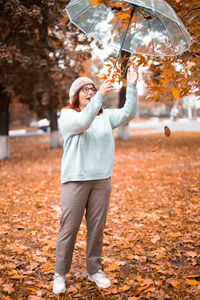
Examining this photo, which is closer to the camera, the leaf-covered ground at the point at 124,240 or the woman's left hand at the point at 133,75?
the woman's left hand at the point at 133,75

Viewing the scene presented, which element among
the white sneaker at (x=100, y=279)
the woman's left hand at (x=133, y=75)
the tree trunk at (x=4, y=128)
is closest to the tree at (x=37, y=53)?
the tree trunk at (x=4, y=128)

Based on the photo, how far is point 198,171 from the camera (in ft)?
28.2

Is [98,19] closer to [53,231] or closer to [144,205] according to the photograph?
[53,231]

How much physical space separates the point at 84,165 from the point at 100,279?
1.18 meters

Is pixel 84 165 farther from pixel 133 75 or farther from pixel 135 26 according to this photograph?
pixel 135 26

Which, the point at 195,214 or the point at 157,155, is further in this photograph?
the point at 157,155

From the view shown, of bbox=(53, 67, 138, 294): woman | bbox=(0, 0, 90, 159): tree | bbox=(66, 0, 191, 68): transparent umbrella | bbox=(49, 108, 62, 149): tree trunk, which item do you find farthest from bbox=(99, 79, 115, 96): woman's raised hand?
bbox=(49, 108, 62, 149): tree trunk

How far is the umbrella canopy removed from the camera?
9.29ft

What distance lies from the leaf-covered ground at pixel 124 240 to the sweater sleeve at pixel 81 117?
730mm

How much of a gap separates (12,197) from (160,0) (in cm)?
531

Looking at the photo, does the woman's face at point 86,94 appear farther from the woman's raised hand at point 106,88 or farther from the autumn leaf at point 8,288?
the autumn leaf at point 8,288

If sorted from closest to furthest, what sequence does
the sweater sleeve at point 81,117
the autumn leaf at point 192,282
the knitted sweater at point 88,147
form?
the sweater sleeve at point 81,117 < the knitted sweater at point 88,147 < the autumn leaf at point 192,282

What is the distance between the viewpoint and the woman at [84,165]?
2818mm

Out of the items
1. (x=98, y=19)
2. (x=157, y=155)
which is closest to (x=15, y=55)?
(x=157, y=155)
